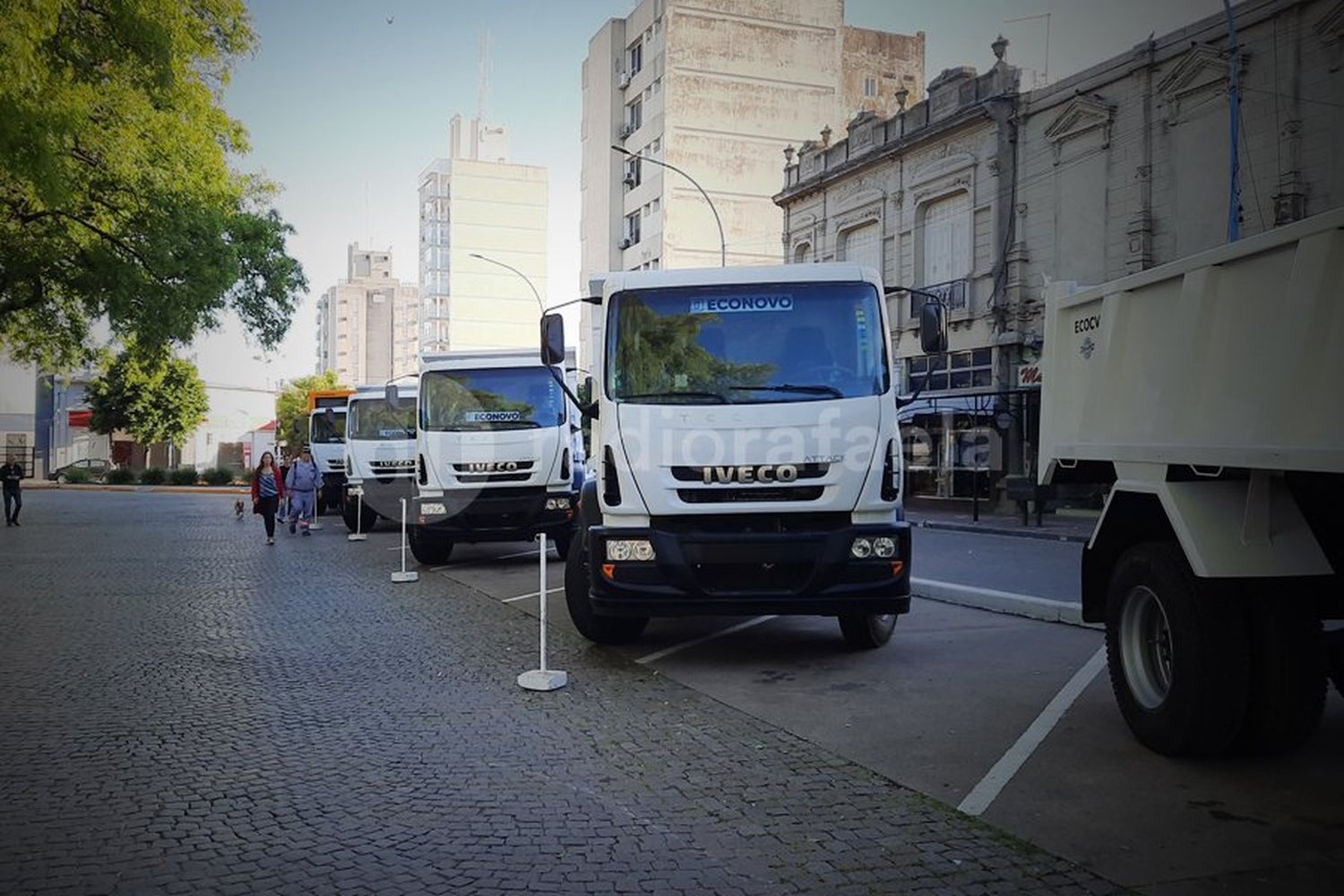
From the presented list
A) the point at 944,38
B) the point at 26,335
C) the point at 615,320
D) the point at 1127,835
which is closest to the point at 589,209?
the point at 944,38

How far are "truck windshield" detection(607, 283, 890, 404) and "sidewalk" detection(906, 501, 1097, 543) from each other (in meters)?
13.1

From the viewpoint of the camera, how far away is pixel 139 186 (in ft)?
59.9

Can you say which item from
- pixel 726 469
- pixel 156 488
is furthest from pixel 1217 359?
pixel 156 488

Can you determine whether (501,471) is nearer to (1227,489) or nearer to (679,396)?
(679,396)

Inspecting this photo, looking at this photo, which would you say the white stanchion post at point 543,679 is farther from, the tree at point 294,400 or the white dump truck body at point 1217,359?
the tree at point 294,400

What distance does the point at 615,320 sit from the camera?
7.96m

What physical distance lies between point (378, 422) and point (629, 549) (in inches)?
606

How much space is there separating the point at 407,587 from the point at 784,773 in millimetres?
8175

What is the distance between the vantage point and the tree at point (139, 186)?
14.5 meters

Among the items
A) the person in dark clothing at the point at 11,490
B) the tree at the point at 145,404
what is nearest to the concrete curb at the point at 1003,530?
the person in dark clothing at the point at 11,490

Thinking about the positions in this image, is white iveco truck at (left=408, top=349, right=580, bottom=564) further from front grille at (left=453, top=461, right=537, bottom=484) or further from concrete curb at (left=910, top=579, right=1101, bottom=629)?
concrete curb at (left=910, top=579, right=1101, bottom=629)

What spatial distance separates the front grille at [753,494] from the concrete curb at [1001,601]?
3024mm

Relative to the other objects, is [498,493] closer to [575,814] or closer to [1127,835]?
[575,814]

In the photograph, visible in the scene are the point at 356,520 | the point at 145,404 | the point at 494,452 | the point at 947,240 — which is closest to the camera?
the point at 494,452
